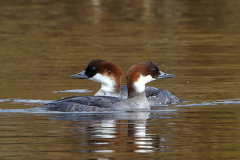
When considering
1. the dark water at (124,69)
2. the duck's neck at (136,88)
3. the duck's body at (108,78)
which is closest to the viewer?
the dark water at (124,69)

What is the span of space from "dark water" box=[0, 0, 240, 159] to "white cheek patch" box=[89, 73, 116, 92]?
111cm

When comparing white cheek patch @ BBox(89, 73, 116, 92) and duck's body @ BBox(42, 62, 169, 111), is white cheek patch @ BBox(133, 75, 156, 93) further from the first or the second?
white cheek patch @ BBox(89, 73, 116, 92)

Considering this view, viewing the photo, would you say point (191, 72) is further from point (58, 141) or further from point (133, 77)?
point (58, 141)

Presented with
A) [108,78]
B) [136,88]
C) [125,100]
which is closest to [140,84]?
[136,88]

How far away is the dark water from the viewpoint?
32.8 feet

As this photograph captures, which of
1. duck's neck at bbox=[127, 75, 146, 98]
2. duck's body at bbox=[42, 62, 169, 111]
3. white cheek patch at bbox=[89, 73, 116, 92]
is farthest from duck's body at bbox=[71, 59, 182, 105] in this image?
duck's neck at bbox=[127, 75, 146, 98]

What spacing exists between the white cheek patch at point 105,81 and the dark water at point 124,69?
3.63ft

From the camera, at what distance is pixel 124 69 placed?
18969mm

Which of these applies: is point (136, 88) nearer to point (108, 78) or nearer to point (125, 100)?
point (125, 100)

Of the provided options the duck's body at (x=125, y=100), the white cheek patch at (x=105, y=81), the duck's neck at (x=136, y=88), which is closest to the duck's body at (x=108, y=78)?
the white cheek patch at (x=105, y=81)

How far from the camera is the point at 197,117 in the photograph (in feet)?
41.2

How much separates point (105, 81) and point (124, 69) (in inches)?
184

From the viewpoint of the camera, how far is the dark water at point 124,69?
9998mm

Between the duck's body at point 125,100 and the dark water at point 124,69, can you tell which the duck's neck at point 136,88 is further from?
the dark water at point 124,69
